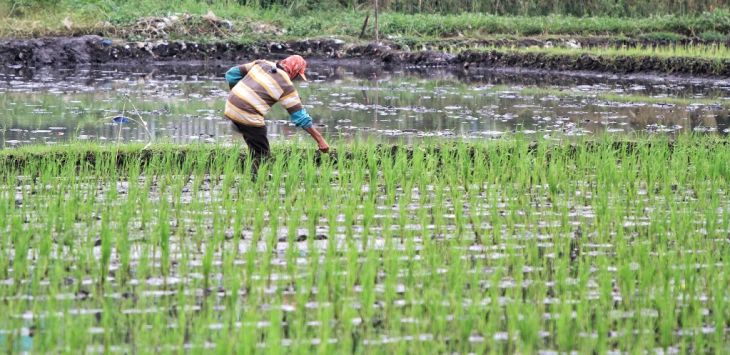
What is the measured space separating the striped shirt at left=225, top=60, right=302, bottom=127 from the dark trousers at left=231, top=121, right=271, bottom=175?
9 centimetres

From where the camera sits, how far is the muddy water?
10.8 metres

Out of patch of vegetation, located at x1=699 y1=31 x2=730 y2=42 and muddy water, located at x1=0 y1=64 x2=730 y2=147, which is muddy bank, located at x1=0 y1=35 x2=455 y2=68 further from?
patch of vegetation, located at x1=699 y1=31 x2=730 y2=42

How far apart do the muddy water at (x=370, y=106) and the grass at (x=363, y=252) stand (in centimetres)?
135

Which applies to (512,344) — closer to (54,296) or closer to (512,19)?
(54,296)

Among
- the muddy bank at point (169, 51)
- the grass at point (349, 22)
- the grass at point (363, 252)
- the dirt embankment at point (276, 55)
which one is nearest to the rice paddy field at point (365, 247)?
the grass at point (363, 252)

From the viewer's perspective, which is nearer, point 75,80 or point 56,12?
point 75,80

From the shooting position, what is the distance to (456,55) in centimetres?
2034

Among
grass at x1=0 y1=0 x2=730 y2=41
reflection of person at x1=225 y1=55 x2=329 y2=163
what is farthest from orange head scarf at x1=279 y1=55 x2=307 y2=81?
grass at x1=0 y1=0 x2=730 y2=41

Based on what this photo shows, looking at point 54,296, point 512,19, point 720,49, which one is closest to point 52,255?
point 54,296

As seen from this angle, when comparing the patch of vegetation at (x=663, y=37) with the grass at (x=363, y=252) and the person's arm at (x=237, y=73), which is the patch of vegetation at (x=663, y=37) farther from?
the person's arm at (x=237, y=73)

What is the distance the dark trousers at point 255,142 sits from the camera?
Result: 24.7ft

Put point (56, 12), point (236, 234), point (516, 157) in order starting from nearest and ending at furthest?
point (236, 234), point (516, 157), point (56, 12)

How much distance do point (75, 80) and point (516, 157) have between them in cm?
1028

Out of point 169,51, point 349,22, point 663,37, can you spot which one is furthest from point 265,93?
point 349,22
